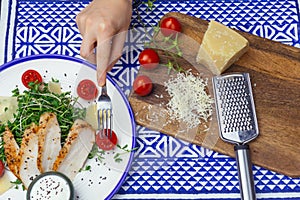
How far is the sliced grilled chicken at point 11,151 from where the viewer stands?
1.26 metres

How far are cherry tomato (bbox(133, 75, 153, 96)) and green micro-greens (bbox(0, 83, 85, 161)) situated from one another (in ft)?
0.55

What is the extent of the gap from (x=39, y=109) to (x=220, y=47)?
553 millimetres

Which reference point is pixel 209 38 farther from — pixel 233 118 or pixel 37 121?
pixel 37 121

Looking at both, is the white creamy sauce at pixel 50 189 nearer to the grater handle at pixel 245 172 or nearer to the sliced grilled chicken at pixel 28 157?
the sliced grilled chicken at pixel 28 157

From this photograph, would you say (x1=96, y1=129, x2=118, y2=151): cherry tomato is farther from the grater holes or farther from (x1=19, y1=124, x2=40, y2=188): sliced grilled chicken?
the grater holes

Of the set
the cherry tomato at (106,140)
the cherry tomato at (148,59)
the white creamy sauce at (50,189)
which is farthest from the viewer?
the cherry tomato at (148,59)

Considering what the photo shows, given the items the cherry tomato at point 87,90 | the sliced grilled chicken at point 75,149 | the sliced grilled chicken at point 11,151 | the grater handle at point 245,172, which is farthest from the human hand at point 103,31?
the grater handle at point 245,172

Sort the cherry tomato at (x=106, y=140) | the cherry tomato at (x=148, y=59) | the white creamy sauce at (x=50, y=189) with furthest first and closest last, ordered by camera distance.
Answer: the cherry tomato at (x=148, y=59)
the cherry tomato at (x=106, y=140)
the white creamy sauce at (x=50, y=189)

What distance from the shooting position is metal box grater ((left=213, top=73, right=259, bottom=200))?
4.17 feet

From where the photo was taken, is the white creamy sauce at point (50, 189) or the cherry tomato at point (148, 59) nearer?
the white creamy sauce at point (50, 189)

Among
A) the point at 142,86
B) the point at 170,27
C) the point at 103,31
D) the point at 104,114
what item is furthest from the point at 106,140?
the point at 170,27

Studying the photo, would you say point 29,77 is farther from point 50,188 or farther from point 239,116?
point 239,116

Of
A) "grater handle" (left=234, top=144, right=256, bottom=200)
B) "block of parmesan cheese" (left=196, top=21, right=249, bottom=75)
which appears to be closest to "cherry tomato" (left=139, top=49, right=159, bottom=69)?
"block of parmesan cheese" (left=196, top=21, right=249, bottom=75)

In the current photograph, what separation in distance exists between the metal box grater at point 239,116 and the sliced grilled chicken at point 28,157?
1.71 feet
